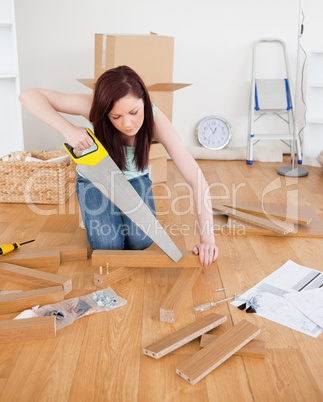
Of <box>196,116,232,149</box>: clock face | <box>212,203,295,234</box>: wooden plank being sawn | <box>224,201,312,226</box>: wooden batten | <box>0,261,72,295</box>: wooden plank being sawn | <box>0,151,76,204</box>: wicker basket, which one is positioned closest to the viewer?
<box>0,261,72,295</box>: wooden plank being sawn

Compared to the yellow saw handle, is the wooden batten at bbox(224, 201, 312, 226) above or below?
below

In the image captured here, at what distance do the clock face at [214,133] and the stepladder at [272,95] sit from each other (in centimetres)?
22

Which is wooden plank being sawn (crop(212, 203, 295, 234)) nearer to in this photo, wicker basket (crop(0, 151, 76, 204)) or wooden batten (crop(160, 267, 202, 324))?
wooden batten (crop(160, 267, 202, 324))

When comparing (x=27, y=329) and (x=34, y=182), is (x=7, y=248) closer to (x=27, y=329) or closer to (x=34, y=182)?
(x=27, y=329)

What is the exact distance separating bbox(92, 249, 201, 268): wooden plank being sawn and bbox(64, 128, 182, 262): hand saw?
0.03 metres

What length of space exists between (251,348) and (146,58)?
2.15 meters

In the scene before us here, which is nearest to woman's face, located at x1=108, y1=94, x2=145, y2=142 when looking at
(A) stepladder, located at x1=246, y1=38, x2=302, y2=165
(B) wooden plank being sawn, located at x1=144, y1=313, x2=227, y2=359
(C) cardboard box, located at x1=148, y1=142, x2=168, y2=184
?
(B) wooden plank being sawn, located at x1=144, y1=313, x2=227, y2=359

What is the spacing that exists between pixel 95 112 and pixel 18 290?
2.63 ft

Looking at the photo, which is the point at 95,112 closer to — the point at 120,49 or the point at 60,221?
the point at 60,221

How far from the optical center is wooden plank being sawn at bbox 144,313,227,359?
1.60 metres

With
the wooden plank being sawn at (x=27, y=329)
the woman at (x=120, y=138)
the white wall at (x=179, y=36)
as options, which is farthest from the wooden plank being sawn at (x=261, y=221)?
the white wall at (x=179, y=36)

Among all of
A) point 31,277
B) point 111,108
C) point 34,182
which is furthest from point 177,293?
point 34,182

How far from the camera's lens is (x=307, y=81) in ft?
13.4

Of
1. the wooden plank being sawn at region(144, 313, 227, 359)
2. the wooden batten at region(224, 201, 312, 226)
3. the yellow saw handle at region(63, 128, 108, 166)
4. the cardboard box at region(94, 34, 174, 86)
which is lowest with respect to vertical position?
the wooden batten at region(224, 201, 312, 226)
